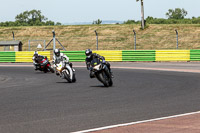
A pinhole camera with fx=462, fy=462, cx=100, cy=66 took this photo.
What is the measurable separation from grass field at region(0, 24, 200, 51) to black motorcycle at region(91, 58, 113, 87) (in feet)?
114

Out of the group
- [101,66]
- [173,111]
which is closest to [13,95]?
[101,66]

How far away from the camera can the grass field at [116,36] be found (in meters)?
55.8

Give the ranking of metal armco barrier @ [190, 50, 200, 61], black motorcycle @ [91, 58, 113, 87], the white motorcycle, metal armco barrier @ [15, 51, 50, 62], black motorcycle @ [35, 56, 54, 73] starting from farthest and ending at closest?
metal armco barrier @ [15, 51, 50, 62] < metal armco barrier @ [190, 50, 200, 61] < black motorcycle @ [35, 56, 54, 73] < the white motorcycle < black motorcycle @ [91, 58, 113, 87]

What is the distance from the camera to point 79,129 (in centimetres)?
734

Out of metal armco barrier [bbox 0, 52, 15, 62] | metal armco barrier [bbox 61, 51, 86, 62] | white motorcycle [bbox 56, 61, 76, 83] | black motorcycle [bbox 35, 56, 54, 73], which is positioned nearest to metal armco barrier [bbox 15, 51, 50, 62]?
metal armco barrier [bbox 0, 52, 15, 62]

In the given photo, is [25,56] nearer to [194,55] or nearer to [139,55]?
[139,55]

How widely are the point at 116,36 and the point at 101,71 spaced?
47.5 m

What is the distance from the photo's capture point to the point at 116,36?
62.5m

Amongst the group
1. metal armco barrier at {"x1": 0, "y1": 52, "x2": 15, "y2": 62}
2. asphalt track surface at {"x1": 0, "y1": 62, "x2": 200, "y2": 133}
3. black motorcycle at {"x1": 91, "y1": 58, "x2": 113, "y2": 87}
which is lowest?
metal armco barrier at {"x1": 0, "y1": 52, "x2": 15, "y2": 62}

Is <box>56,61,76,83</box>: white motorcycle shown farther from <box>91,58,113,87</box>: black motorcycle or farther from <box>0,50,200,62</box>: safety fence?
<box>0,50,200,62</box>: safety fence

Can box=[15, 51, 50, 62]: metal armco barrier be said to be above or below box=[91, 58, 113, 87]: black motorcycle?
below

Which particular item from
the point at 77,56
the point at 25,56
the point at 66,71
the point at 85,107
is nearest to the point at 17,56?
the point at 25,56

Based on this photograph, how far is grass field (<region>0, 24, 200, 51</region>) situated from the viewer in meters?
55.8

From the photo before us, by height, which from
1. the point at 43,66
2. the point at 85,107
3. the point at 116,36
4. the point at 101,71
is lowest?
the point at 43,66
